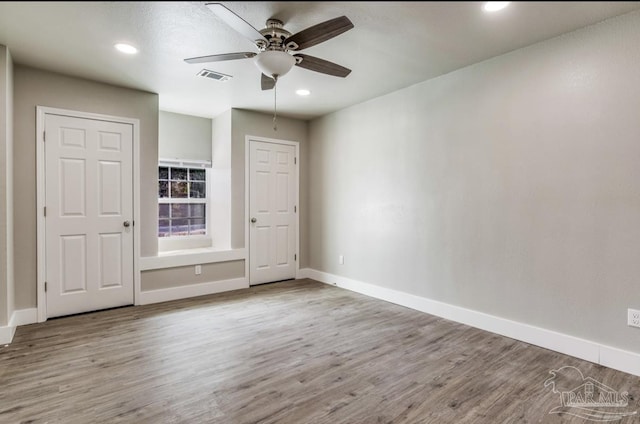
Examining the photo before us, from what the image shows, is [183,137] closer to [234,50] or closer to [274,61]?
[234,50]

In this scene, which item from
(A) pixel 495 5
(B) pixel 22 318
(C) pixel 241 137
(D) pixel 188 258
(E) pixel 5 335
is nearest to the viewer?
(A) pixel 495 5

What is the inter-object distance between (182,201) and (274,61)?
3.31 m

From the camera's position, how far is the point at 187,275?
4.27 meters

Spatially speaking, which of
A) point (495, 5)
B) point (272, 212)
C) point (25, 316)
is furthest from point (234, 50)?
point (25, 316)

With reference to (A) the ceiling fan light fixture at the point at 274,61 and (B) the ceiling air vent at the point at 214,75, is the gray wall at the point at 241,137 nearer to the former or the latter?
Answer: (B) the ceiling air vent at the point at 214,75

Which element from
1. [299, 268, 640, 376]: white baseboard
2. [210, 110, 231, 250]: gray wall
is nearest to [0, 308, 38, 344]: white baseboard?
[210, 110, 231, 250]: gray wall

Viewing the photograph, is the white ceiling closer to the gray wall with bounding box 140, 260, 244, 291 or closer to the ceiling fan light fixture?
the ceiling fan light fixture

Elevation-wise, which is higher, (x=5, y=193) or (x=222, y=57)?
(x=222, y=57)

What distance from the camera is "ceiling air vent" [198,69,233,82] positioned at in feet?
11.0

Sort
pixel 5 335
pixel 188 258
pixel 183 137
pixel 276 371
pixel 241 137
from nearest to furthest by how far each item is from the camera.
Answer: pixel 276 371
pixel 5 335
pixel 188 258
pixel 241 137
pixel 183 137

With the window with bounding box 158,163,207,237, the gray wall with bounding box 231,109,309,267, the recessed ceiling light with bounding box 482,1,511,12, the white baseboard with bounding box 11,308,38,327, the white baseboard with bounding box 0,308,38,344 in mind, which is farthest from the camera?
the window with bounding box 158,163,207,237

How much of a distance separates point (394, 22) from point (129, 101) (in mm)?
3120

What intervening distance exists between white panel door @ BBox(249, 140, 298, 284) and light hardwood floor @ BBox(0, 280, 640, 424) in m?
1.43

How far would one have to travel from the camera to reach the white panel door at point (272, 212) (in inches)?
191
